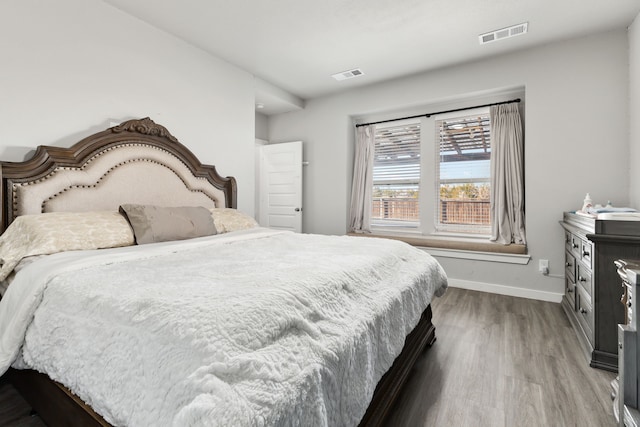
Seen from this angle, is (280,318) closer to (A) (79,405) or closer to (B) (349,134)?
(A) (79,405)

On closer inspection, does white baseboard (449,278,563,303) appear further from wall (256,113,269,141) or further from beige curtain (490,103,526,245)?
wall (256,113,269,141)

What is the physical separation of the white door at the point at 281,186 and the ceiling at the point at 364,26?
136cm

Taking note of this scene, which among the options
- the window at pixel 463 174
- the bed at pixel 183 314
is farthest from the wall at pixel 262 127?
the bed at pixel 183 314

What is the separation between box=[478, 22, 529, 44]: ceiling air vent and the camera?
2861 millimetres

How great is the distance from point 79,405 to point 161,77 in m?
2.84

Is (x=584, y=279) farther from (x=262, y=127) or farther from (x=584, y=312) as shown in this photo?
(x=262, y=127)

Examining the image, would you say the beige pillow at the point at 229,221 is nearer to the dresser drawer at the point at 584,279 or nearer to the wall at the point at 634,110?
the dresser drawer at the point at 584,279

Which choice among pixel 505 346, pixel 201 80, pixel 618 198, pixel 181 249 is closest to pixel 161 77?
pixel 201 80

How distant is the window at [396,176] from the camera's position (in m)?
4.25

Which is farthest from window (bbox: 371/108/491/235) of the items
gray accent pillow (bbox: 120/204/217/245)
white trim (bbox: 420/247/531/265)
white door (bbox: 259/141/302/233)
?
gray accent pillow (bbox: 120/204/217/245)

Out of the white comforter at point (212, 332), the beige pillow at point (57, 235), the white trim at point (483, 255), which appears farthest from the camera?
the white trim at point (483, 255)

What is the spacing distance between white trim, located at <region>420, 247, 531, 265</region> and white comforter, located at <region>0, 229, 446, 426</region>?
237 centimetres

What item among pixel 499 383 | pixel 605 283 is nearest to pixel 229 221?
pixel 499 383

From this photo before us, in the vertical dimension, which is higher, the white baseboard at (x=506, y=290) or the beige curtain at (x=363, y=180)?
the beige curtain at (x=363, y=180)
